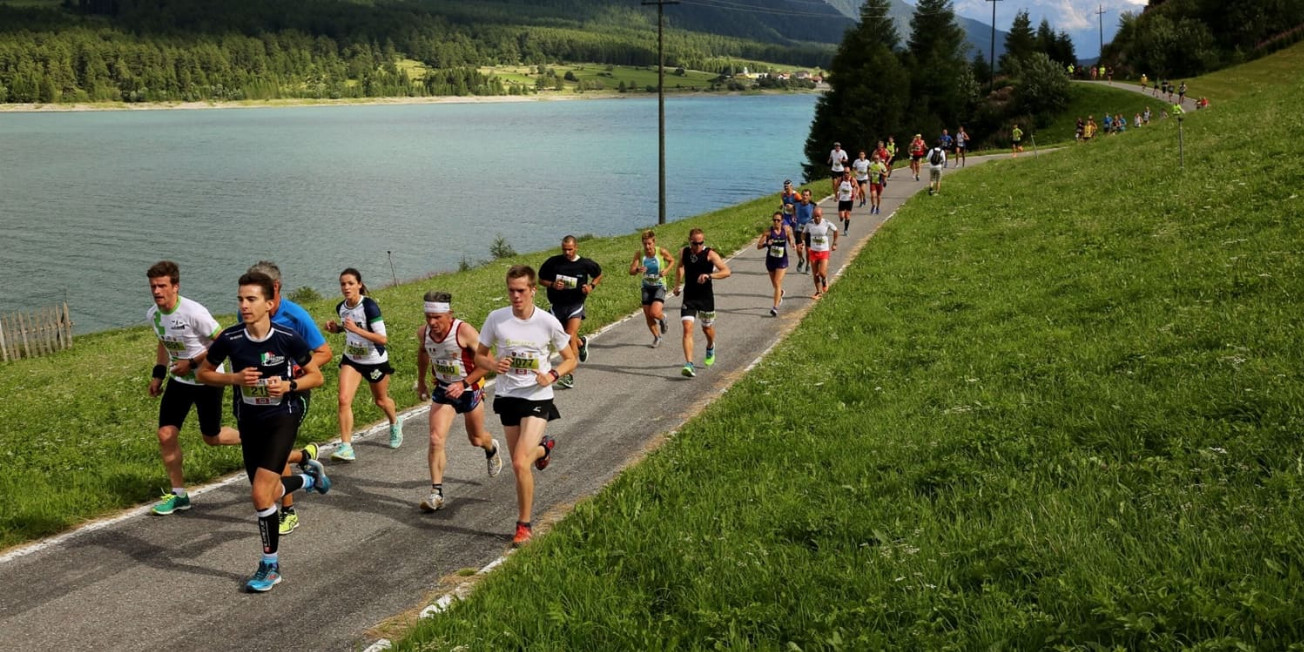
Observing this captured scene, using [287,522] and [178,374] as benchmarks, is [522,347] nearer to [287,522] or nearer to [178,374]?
[287,522]

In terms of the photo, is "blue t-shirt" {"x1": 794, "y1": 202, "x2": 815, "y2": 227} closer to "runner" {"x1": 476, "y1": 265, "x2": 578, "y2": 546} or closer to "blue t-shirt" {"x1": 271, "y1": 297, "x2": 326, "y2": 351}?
"runner" {"x1": 476, "y1": 265, "x2": 578, "y2": 546}

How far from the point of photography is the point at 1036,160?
41.3 meters

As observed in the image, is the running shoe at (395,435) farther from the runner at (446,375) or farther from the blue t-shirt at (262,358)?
the blue t-shirt at (262,358)

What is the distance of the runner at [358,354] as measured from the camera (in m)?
10.8

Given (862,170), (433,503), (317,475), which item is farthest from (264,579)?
(862,170)

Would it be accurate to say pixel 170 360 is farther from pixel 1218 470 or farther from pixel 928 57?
pixel 928 57

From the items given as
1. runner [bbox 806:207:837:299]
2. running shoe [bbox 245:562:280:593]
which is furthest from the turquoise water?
running shoe [bbox 245:562:280:593]

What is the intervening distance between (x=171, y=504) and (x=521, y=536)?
3.86 meters

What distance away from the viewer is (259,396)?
7.80m

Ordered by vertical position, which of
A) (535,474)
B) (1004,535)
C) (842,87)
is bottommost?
(535,474)

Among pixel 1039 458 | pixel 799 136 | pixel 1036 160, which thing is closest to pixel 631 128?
pixel 799 136

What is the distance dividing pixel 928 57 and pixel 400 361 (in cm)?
8126

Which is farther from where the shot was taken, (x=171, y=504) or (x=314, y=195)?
(x=314, y=195)

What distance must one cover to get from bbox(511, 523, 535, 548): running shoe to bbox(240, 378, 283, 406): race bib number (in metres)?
2.36
